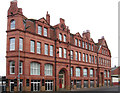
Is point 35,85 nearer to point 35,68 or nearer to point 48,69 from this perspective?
point 35,68

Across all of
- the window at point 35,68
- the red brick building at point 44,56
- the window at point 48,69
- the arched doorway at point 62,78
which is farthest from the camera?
the arched doorway at point 62,78

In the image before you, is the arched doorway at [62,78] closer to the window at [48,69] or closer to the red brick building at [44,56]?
the red brick building at [44,56]

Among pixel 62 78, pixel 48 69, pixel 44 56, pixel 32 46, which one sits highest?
pixel 32 46

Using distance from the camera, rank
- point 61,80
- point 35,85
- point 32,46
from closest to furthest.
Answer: point 35,85 → point 32,46 → point 61,80

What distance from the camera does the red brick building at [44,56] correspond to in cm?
3200

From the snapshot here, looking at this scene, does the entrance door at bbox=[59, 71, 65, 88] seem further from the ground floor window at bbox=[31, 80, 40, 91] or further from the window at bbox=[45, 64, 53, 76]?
the ground floor window at bbox=[31, 80, 40, 91]

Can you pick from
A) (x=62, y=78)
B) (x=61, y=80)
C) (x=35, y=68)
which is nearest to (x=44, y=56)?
(x=35, y=68)

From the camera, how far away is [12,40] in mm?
32781

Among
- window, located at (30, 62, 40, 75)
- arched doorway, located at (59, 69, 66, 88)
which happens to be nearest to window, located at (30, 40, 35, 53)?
window, located at (30, 62, 40, 75)

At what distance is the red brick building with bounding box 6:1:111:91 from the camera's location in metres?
32.0

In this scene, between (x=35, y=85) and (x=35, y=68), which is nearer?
(x=35, y=85)

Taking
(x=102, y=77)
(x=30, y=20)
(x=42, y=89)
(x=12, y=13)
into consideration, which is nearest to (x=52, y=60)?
(x=42, y=89)

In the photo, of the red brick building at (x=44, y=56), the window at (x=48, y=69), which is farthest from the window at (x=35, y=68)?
the window at (x=48, y=69)

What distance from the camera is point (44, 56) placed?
122 feet
